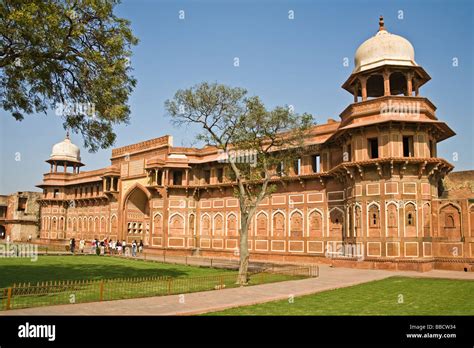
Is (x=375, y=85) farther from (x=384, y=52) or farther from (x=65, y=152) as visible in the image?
(x=65, y=152)

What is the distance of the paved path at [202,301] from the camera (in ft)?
33.0

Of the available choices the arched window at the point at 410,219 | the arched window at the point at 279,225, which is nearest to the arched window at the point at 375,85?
the arched window at the point at 410,219

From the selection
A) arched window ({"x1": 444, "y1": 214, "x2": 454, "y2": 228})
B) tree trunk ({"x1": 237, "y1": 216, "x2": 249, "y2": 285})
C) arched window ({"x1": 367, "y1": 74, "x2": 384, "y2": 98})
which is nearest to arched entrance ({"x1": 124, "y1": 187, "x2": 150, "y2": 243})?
arched window ({"x1": 367, "y1": 74, "x2": 384, "y2": 98})

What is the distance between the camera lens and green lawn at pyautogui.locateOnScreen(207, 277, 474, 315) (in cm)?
1020

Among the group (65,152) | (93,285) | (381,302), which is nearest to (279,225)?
(93,285)

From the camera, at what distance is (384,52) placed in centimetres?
2322

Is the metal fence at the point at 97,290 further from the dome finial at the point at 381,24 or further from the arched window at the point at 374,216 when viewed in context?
the dome finial at the point at 381,24

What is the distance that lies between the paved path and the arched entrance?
84.3ft

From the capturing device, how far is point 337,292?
45.3 feet

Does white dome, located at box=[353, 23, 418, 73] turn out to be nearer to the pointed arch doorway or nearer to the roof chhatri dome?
the roof chhatri dome

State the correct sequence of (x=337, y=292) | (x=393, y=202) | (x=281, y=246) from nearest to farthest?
(x=337, y=292)
(x=393, y=202)
(x=281, y=246)
